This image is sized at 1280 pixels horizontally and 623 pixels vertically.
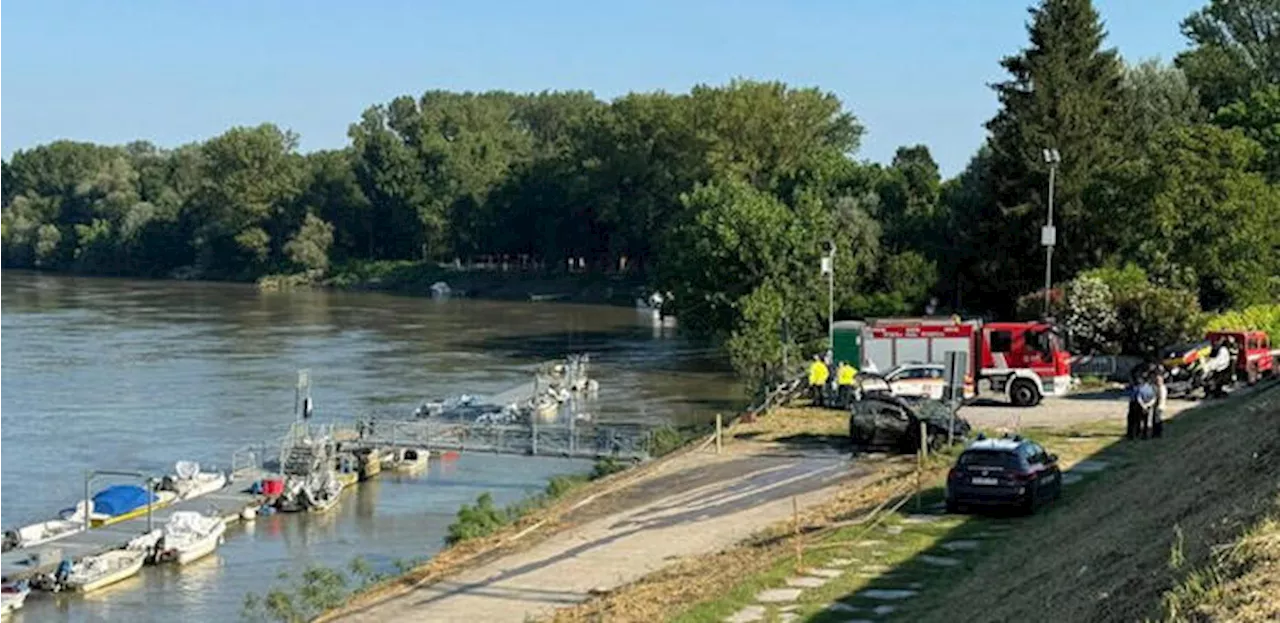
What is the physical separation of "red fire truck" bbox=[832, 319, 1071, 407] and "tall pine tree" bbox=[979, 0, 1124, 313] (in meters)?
22.3

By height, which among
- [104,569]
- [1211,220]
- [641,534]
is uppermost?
[1211,220]

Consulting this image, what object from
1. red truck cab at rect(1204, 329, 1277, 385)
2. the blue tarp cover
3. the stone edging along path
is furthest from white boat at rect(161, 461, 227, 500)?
red truck cab at rect(1204, 329, 1277, 385)

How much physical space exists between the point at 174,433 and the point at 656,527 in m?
35.2

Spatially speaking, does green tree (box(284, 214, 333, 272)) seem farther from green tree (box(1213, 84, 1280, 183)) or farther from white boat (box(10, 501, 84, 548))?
white boat (box(10, 501, 84, 548))

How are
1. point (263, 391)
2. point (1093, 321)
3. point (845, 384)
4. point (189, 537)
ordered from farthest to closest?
point (263, 391) < point (1093, 321) < point (845, 384) < point (189, 537)

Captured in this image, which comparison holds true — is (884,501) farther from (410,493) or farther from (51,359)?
(51,359)

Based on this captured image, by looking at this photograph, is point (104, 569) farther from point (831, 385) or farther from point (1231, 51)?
point (1231, 51)

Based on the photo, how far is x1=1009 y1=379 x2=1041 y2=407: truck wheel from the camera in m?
42.3

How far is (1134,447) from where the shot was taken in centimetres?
3297

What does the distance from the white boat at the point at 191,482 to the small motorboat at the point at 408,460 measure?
19.0 feet

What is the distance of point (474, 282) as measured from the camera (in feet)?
534

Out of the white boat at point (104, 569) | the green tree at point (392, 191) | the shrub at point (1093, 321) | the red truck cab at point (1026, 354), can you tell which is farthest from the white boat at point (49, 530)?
the green tree at point (392, 191)

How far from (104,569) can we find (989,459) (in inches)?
856

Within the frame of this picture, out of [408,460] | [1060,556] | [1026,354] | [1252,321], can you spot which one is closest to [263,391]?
[408,460]
